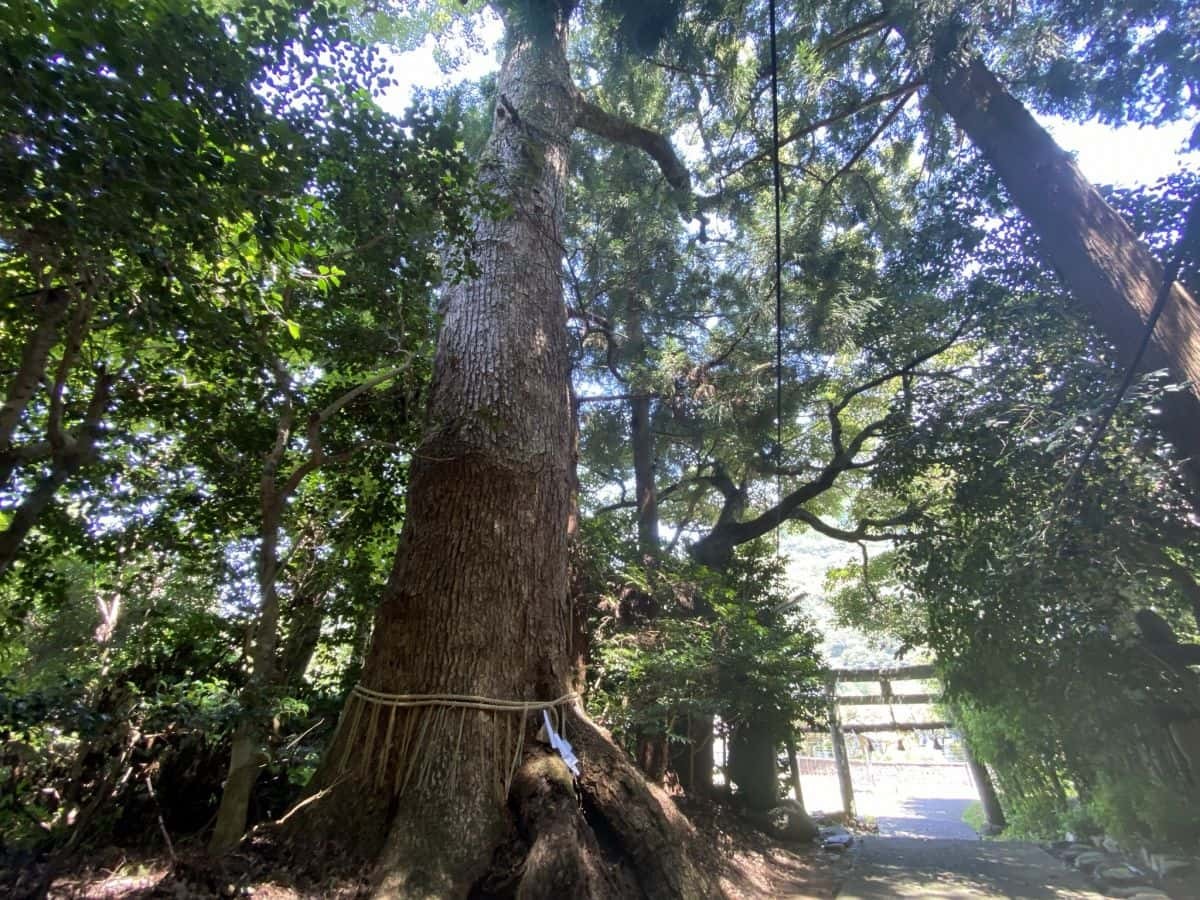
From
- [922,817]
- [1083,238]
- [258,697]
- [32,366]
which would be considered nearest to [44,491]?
[32,366]

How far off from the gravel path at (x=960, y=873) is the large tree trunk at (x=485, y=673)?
8.87 ft

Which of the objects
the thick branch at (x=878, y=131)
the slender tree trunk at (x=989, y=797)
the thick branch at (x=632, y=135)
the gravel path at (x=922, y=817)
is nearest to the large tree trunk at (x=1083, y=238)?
the thick branch at (x=878, y=131)

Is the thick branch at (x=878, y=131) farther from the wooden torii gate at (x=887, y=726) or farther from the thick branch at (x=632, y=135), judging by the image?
the wooden torii gate at (x=887, y=726)

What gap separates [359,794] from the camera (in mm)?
2023

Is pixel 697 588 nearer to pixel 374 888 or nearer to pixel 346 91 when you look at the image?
pixel 374 888

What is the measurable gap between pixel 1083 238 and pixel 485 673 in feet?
17.7

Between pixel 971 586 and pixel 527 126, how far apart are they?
4986 mm

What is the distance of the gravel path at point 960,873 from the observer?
3.98 m

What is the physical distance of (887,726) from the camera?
9742 mm

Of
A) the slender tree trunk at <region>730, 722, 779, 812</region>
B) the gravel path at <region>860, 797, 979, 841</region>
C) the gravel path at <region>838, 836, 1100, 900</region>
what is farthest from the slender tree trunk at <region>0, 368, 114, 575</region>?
the gravel path at <region>860, 797, 979, 841</region>

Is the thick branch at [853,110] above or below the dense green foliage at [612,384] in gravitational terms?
above

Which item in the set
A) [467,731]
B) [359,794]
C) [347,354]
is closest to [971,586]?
[467,731]

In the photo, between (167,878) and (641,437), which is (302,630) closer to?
(167,878)

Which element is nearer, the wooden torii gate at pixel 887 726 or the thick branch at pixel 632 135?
the thick branch at pixel 632 135
